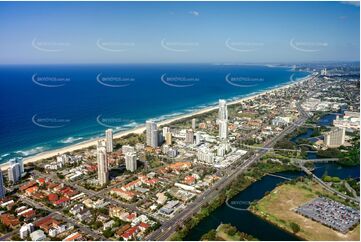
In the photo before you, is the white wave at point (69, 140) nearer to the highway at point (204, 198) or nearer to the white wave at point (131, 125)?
the white wave at point (131, 125)

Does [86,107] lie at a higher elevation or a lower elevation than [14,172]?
higher

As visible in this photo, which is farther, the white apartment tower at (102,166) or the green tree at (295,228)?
the white apartment tower at (102,166)

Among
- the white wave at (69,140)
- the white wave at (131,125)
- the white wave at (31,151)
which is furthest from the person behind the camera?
the white wave at (131,125)

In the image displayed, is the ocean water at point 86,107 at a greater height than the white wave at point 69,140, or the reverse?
the ocean water at point 86,107

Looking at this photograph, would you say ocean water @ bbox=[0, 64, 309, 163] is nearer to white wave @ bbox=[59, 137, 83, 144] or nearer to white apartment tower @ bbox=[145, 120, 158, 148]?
white wave @ bbox=[59, 137, 83, 144]

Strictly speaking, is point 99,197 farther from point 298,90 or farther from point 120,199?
point 298,90

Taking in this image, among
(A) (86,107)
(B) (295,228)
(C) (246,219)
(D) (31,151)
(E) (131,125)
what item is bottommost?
(C) (246,219)

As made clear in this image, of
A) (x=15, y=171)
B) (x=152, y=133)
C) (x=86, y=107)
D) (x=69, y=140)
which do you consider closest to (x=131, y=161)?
(x=152, y=133)

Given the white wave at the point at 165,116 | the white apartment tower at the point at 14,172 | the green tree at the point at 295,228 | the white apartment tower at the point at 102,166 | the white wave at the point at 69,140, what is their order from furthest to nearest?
the white wave at the point at 165,116
the white wave at the point at 69,140
the white apartment tower at the point at 14,172
the white apartment tower at the point at 102,166
the green tree at the point at 295,228

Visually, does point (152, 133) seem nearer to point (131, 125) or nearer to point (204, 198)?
point (131, 125)

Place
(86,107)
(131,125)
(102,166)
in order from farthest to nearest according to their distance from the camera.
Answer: (86,107)
(131,125)
(102,166)

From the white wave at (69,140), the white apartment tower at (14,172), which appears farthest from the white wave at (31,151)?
the white apartment tower at (14,172)

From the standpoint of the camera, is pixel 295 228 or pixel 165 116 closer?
pixel 295 228
